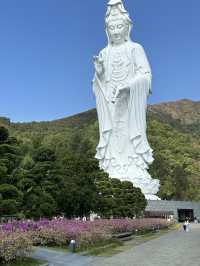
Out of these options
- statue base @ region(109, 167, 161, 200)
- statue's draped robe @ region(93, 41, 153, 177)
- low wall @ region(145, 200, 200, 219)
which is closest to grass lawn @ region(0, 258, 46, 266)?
low wall @ region(145, 200, 200, 219)

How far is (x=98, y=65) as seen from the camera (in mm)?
48219

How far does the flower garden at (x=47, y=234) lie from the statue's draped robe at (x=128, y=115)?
2552 cm

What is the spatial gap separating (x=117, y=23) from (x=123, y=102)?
7.80 metres

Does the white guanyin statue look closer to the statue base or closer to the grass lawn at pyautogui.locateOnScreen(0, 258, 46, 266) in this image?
the statue base

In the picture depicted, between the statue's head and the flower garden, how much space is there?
29816 mm

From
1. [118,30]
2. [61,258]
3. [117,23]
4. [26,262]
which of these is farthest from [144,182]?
[26,262]

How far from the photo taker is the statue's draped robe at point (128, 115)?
47853 millimetres

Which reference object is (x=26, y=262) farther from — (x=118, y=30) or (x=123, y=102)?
(x=118, y=30)

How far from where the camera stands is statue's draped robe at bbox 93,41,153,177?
47.9 meters

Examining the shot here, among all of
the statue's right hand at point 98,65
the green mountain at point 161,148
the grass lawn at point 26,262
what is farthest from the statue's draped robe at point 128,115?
the grass lawn at point 26,262

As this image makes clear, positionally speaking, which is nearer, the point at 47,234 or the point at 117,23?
the point at 47,234

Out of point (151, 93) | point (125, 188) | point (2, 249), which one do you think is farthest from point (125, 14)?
point (2, 249)

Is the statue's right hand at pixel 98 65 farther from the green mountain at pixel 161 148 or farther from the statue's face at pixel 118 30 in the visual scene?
the green mountain at pixel 161 148

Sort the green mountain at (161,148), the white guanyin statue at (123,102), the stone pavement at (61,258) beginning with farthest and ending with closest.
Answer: the green mountain at (161,148)
the white guanyin statue at (123,102)
the stone pavement at (61,258)
